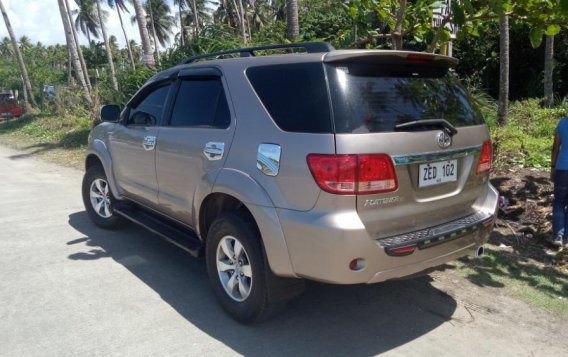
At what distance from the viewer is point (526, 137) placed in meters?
8.83

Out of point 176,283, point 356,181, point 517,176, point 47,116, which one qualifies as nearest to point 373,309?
point 356,181

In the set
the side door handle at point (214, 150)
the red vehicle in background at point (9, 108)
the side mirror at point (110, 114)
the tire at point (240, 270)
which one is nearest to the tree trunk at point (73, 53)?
the red vehicle in background at point (9, 108)

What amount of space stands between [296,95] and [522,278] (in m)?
2.76

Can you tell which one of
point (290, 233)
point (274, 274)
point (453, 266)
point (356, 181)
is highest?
point (356, 181)

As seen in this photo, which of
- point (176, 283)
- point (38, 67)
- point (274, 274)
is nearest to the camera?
point (274, 274)

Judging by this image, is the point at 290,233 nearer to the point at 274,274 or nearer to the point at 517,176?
the point at 274,274

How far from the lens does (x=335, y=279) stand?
2922 mm

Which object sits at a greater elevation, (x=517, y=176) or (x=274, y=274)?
(x=274, y=274)

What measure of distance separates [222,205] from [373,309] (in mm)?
1409

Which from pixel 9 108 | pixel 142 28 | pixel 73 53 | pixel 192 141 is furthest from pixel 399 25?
pixel 9 108

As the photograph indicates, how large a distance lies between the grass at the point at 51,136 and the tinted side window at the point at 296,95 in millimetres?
8814

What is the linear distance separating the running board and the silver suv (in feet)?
0.11

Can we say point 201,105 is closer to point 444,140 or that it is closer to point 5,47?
point 444,140

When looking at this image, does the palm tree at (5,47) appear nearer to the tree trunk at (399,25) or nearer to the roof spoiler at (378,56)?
the tree trunk at (399,25)
